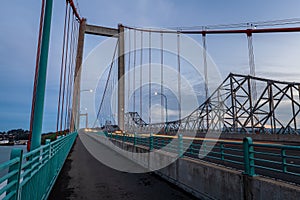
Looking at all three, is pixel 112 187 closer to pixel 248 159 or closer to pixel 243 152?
pixel 243 152

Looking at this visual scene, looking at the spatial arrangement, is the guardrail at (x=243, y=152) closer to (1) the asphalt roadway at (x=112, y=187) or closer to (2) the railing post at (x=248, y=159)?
(2) the railing post at (x=248, y=159)

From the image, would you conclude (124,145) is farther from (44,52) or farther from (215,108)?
(215,108)

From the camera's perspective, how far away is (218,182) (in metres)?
5.39

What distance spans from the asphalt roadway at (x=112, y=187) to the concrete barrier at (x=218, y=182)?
1.08ft

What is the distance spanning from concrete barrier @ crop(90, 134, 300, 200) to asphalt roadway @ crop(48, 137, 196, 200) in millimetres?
328

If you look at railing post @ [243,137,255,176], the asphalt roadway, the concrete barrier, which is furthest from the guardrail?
the asphalt roadway

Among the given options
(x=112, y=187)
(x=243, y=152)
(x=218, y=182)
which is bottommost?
(x=112, y=187)

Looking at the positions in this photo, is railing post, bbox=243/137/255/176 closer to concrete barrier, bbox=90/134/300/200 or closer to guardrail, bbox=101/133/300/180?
guardrail, bbox=101/133/300/180

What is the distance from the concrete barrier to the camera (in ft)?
13.1

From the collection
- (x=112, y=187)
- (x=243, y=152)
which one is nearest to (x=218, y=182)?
(x=243, y=152)

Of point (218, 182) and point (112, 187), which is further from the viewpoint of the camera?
point (112, 187)

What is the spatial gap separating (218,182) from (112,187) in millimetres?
3446

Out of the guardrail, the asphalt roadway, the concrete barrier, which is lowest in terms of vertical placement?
the asphalt roadway

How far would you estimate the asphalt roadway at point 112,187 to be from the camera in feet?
20.6
